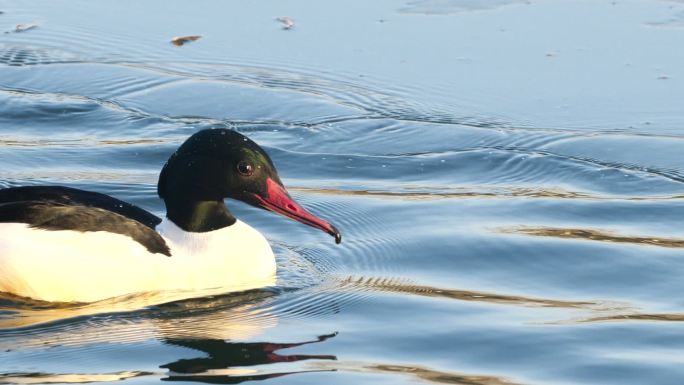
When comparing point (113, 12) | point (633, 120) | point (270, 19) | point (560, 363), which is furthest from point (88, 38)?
point (560, 363)

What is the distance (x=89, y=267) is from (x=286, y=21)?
562 cm

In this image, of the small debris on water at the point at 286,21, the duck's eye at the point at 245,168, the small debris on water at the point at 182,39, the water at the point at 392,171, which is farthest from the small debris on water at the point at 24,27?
the duck's eye at the point at 245,168

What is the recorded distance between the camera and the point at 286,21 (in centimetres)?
Answer: 1330

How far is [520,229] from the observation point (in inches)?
364

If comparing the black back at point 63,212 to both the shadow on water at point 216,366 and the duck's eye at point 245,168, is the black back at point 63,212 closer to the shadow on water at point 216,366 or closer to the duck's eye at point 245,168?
the duck's eye at point 245,168

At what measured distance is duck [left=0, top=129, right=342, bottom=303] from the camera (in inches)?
319

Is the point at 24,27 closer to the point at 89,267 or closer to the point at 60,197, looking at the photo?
the point at 60,197

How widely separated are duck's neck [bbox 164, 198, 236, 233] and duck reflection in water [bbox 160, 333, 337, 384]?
1346mm

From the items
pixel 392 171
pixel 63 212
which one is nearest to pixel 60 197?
pixel 63 212

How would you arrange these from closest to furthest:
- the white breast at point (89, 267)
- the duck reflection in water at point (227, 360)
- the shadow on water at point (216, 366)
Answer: the shadow on water at point (216, 366)
the duck reflection in water at point (227, 360)
the white breast at point (89, 267)

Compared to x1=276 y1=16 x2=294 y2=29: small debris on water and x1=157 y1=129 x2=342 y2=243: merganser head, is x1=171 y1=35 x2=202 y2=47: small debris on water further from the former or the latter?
x1=157 y1=129 x2=342 y2=243: merganser head

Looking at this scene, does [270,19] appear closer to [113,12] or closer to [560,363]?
[113,12]

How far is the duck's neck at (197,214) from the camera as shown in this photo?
8.50 meters

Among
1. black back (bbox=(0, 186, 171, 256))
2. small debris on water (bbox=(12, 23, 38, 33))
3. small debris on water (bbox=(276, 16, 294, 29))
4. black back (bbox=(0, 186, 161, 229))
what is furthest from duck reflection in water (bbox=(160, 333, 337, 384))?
small debris on water (bbox=(12, 23, 38, 33))
